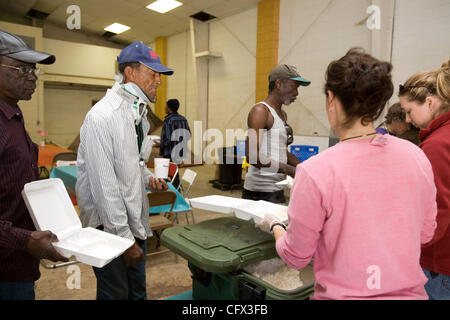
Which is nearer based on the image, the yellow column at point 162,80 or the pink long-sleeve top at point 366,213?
the pink long-sleeve top at point 366,213

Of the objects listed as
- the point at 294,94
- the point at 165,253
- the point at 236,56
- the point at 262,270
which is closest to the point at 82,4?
the point at 236,56

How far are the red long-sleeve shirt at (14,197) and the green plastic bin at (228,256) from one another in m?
0.55

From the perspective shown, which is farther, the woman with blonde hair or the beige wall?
the beige wall

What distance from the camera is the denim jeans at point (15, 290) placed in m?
1.21

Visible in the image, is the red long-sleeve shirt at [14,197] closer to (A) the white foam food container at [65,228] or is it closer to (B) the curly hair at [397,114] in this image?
(A) the white foam food container at [65,228]

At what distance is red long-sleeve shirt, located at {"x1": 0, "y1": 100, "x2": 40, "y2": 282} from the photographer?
3.55ft

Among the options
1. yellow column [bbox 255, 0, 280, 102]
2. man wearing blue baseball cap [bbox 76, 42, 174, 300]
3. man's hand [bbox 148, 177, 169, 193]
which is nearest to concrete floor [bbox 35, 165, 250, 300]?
man wearing blue baseball cap [bbox 76, 42, 174, 300]

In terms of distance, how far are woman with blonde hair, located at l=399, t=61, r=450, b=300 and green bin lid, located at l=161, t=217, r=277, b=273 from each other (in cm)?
64

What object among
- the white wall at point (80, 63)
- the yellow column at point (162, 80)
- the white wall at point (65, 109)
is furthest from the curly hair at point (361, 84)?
the white wall at point (65, 109)

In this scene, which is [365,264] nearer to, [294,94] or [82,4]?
[294,94]

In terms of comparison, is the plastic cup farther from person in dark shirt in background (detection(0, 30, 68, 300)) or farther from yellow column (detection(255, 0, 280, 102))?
yellow column (detection(255, 0, 280, 102))

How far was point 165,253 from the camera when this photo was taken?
350 cm

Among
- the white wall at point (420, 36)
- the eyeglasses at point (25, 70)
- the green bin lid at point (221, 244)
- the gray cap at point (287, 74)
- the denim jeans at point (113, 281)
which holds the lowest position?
the denim jeans at point (113, 281)
